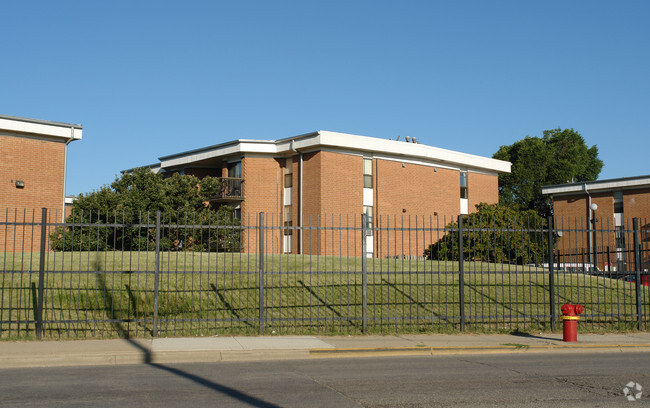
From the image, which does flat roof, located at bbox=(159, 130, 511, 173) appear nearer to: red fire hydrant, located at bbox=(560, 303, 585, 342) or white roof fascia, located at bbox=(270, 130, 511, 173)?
white roof fascia, located at bbox=(270, 130, 511, 173)

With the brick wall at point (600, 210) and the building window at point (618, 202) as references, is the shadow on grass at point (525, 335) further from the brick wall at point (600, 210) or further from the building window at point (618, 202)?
the building window at point (618, 202)

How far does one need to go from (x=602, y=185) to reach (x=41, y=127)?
39.2 meters

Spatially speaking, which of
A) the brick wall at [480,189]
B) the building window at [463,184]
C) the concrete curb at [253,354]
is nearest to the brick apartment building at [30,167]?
the concrete curb at [253,354]

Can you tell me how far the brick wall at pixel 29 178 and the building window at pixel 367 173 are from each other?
53.3 ft

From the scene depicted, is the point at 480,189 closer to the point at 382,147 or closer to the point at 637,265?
the point at 382,147

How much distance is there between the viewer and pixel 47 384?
327 inches

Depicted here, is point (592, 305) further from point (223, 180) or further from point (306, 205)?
point (223, 180)

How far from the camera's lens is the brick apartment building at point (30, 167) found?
1043 inches

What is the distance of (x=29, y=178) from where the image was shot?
2730 centimetres

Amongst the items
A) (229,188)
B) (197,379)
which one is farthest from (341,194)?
(197,379)

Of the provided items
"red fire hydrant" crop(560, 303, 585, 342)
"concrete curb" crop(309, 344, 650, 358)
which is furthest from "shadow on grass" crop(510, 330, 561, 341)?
"concrete curb" crop(309, 344, 650, 358)

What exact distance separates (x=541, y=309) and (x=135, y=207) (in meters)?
21.9

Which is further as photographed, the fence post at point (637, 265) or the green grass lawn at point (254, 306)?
the fence post at point (637, 265)

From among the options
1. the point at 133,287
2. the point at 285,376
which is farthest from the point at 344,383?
the point at 133,287
